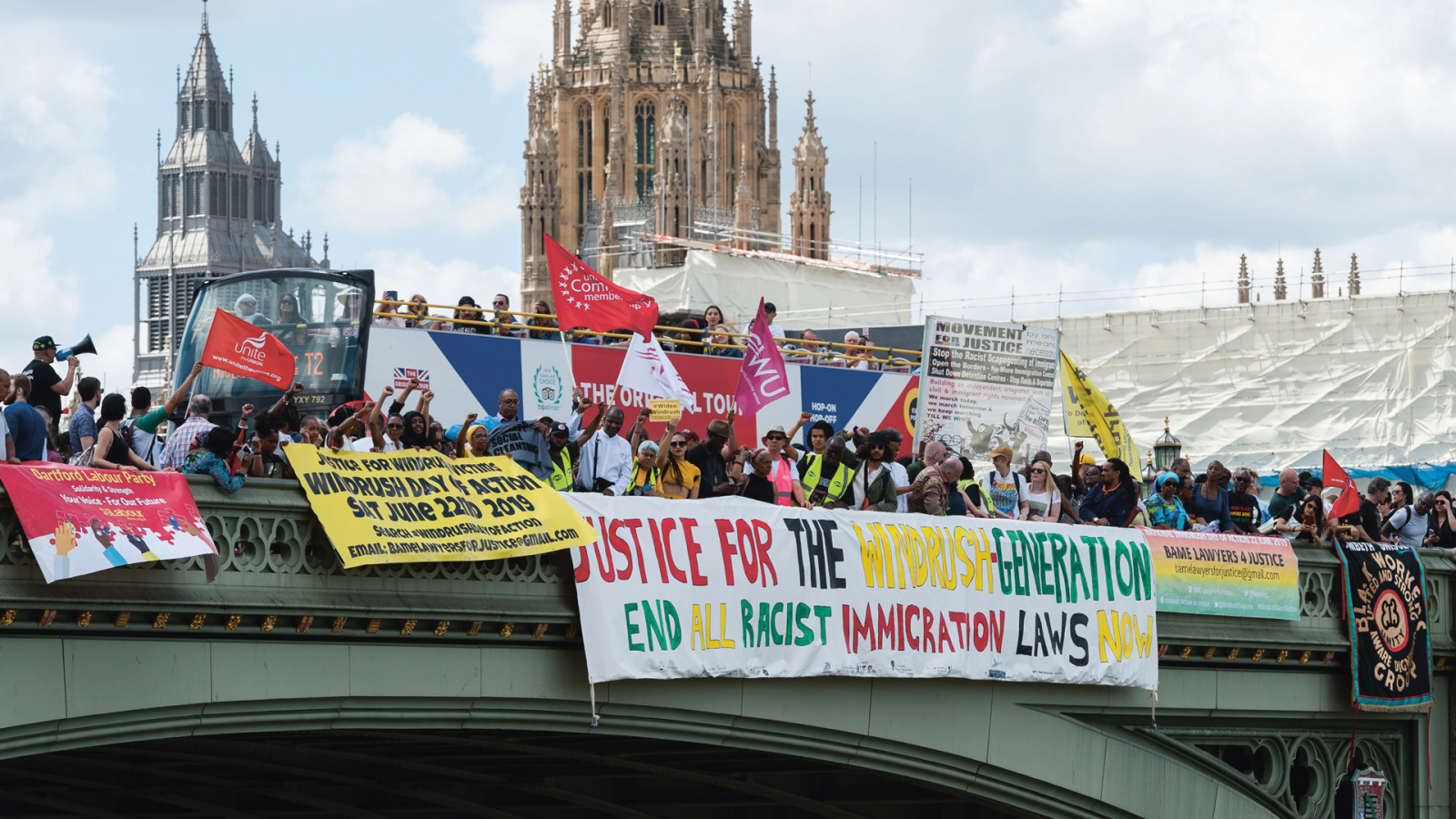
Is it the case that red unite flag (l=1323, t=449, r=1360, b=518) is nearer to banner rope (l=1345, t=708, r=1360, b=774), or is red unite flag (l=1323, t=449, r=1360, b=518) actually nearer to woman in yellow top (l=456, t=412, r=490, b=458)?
banner rope (l=1345, t=708, r=1360, b=774)

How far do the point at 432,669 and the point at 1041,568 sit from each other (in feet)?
20.5

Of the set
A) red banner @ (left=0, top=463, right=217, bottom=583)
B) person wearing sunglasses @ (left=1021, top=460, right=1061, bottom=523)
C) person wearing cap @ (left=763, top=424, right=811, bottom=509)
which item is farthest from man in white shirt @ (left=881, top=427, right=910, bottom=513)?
red banner @ (left=0, top=463, right=217, bottom=583)

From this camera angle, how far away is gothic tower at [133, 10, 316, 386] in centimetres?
16588

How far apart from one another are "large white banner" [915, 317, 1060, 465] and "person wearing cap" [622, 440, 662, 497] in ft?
22.9

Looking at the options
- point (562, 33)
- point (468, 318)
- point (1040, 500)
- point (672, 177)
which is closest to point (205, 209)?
point (562, 33)

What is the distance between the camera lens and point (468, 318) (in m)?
27.9

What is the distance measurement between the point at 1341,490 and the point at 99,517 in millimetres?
13612

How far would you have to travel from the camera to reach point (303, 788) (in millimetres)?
25656

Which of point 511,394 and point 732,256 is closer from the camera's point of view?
point 511,394

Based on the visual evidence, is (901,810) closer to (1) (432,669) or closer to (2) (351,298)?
(2) (351,298)

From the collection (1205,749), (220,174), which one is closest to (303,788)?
(1205,749)

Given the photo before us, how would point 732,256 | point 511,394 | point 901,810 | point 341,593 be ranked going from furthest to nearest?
point 732,256 < point 901,810 < point 511,394 < point 341,593

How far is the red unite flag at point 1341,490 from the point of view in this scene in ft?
70.7

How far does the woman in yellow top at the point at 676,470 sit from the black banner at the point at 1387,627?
804 cm
